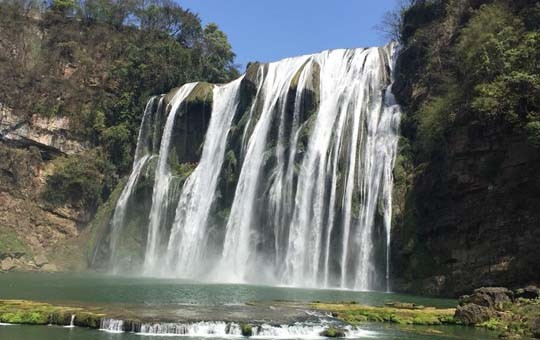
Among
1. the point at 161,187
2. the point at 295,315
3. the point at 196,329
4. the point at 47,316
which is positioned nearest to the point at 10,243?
the point at 161,187

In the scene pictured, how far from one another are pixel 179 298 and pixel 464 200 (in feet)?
49.9

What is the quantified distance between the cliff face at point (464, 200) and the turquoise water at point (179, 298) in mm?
2594

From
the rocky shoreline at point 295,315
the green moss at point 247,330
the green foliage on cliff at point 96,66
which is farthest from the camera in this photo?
the green foliage on cliff at point 96,66

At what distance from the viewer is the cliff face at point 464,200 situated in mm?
28922

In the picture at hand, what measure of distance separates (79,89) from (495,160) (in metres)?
41.6

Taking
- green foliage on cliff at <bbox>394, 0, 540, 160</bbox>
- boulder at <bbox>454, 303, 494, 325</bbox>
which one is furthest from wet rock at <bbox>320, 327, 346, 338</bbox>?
green foliage on cliff at <bbox>394, 0, 540, 160</bbox>

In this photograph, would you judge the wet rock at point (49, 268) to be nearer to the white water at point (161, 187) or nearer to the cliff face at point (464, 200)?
the white water at point (161, 187)

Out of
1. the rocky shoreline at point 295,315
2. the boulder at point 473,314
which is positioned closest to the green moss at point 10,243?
the rocky shoreline at point 295,315

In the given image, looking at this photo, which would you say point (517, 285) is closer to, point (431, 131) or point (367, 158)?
point (431, 131)

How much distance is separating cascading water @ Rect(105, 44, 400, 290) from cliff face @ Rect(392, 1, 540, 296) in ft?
4.86

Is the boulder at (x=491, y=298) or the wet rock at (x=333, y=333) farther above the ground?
the boulder at (x=491, y=298)

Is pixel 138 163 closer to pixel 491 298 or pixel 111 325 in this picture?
pixel 111 325

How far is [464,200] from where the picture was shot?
1251 inches

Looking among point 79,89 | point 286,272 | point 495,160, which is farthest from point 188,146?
point 495,160
